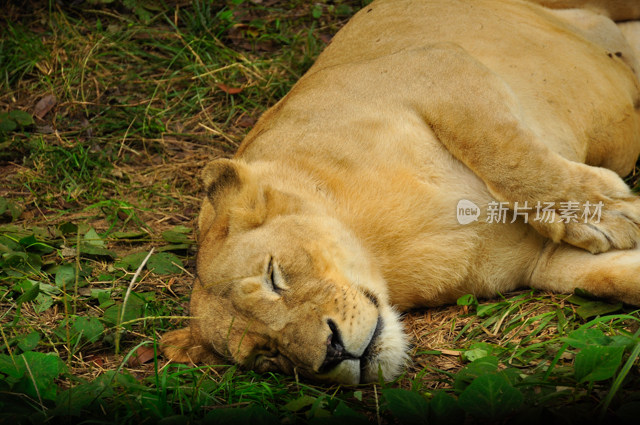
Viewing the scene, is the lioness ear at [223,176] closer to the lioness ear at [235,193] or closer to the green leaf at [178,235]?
the lioness ear at [235,193]

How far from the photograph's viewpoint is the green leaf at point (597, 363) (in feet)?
8.64

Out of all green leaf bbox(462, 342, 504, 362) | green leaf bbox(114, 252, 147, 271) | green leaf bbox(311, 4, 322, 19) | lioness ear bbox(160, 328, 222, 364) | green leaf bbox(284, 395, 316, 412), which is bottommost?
green leaf bbox(114, 252, 147, 271)

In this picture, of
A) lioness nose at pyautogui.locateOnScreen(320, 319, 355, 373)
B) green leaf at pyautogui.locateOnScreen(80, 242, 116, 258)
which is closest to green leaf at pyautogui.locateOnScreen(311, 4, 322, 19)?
green leaf at pyautogui.locateOnScreen(80, 242, 116, 258)

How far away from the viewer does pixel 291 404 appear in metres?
2.91

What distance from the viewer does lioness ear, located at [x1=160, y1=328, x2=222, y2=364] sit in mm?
3422

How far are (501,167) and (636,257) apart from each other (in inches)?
30.0

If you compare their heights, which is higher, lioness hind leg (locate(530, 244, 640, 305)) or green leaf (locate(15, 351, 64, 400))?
lioness hind leg (locate(530, 244, 640, 305))

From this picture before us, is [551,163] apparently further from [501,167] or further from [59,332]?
[59,332]

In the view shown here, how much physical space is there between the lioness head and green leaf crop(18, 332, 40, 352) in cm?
64

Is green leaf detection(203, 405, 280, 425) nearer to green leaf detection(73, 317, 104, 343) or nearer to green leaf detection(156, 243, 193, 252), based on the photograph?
green leaf detection(73, 317, 104, 343)

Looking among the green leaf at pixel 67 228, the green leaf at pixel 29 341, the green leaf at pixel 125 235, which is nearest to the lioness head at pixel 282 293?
the green leaf at pixel 29 341

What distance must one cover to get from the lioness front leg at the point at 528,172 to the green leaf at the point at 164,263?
5.90 feet

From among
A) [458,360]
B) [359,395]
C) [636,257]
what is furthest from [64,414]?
[636,257]

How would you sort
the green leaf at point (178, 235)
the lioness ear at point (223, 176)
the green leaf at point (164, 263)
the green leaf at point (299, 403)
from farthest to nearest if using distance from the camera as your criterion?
the green leaf at point (178, 235) < the green leaf at point (164, 263) < the lioness ear at point (223, 176) < the green leaf at point (299, 403)
